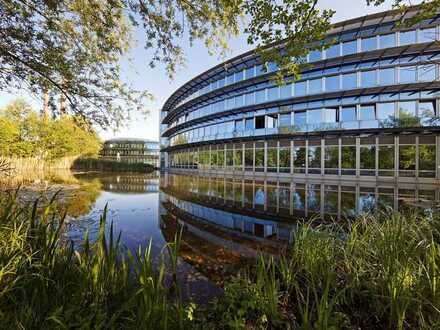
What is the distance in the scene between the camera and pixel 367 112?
19.9 m

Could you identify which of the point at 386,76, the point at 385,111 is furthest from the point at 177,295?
the point at 386,76

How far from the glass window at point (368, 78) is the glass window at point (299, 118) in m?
5.71

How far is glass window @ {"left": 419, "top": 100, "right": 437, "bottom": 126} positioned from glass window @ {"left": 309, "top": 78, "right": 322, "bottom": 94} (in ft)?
27.7

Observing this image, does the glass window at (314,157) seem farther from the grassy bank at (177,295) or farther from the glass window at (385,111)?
the grassy bank at (177,295)

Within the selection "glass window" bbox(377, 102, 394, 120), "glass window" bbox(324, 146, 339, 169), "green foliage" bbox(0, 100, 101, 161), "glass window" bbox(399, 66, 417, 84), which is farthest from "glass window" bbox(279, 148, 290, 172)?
"green foliage" bbox(0, 100, 101, 161)

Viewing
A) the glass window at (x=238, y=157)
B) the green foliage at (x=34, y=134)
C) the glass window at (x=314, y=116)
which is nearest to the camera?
the glass window at (x=314, y=116)

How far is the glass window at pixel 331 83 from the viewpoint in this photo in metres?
20.9

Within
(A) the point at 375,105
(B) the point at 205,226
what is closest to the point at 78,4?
(B) the point at 205,226

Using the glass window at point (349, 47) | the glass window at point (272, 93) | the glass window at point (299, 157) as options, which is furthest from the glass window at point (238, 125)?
the glass window at point (349, 47)

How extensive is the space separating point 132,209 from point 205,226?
12.1 ft

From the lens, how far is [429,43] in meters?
17.2

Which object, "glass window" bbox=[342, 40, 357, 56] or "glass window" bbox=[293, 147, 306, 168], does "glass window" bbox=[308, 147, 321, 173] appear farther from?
"glass window" bbox=[342, 40, 357, 56]

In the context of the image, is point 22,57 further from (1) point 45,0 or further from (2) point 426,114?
(2) point 426,114

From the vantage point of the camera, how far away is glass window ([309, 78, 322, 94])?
71.3ft
